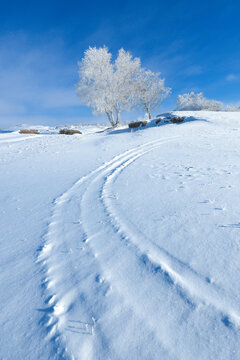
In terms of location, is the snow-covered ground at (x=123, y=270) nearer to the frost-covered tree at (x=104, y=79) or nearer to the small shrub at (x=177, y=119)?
the small shrub at (x=177, y=119)

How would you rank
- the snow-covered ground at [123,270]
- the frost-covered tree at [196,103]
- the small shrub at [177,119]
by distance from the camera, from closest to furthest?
the snow-covered ground at [123,270] < the small shrub at [177,119] < the frost-covered tree at [196,103]

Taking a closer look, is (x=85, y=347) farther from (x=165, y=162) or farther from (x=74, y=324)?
(x=165, y=162)

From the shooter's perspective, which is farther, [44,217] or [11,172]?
[11,172]

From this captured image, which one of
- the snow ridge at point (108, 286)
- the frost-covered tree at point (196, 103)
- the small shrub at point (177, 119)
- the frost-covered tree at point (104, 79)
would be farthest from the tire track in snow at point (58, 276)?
the frost-covered tree at point (196, 103)

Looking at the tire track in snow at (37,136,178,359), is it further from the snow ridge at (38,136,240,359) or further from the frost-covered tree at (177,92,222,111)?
the frost-covered tree at (177,92,222,111)

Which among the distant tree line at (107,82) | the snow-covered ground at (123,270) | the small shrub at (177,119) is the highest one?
the distant tree line at (107,82)

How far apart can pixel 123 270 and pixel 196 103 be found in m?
38.4

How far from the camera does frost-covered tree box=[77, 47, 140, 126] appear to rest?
2197 centimetres

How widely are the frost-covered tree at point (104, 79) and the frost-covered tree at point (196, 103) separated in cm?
1491

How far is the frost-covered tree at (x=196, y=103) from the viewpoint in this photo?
107 feet

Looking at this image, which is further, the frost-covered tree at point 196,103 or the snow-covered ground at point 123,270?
the frost-covered tree at point 196,103

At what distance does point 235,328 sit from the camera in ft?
4.83

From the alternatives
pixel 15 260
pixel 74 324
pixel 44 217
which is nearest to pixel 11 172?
pixel 44 217

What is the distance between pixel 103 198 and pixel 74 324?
8.67 ft
